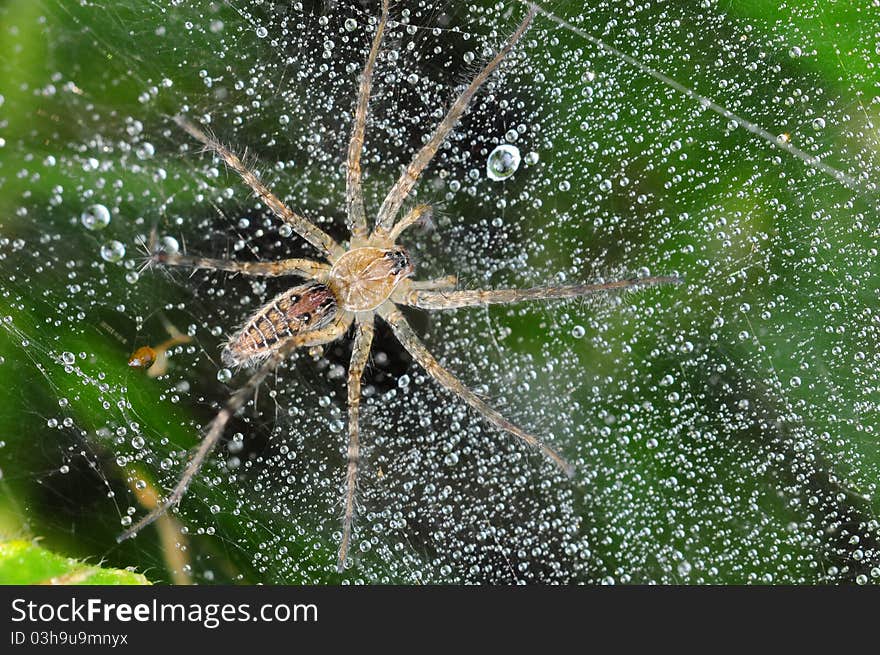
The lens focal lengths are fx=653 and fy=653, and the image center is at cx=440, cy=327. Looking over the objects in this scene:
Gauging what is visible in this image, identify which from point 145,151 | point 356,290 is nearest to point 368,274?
point 356,290

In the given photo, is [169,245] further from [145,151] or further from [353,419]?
[353,419]

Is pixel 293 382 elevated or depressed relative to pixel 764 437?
elevated

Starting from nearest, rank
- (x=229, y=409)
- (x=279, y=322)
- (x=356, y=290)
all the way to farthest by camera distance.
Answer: (x=229, y=409) → (x=279, y=322) → (x=356, y=290)

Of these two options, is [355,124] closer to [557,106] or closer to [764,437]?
[557,106]

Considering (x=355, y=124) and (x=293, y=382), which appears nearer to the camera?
(x=355, y=124)

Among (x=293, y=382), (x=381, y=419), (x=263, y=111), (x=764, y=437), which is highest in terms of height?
(x=263, y=111)

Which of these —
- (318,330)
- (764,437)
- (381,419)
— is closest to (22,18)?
(318,330)
